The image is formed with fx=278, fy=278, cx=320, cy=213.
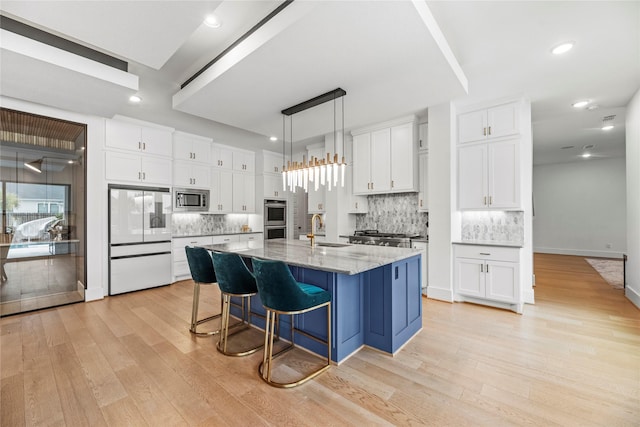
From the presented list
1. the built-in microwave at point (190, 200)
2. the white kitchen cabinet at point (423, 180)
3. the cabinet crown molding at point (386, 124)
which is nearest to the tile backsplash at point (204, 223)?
the built-in microwave at point (190, 200)

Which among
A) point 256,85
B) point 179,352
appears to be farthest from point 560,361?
point 256,85

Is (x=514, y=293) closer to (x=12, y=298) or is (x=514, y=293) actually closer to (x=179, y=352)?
(x=179, y=352)

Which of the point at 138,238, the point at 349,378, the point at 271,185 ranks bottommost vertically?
the point at 349,378

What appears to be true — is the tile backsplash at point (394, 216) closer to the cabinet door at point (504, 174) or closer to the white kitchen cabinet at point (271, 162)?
the cabinet door at point (504, 174)

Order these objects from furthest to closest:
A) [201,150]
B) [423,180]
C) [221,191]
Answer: [221,191] < [201,150] < [423,180]

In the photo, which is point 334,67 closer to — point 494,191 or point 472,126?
point 472,126

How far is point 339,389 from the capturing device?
200 centimetres

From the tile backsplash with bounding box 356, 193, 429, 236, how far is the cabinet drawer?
0.78m

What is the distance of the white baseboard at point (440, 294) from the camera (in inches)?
153

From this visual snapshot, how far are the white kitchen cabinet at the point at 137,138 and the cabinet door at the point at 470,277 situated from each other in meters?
5.16

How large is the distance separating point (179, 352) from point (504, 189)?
14.0ft

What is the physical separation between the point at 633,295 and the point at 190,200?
23.6 feet

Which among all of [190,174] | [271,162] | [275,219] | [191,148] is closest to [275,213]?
[275,219]

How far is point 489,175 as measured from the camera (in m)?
3.85
